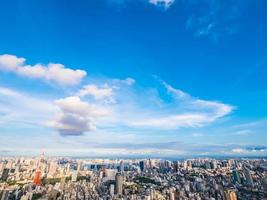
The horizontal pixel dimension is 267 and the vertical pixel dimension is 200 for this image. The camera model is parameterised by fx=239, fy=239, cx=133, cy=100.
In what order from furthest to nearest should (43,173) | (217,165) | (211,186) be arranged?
(217,165)
(43,173)
(211,186)

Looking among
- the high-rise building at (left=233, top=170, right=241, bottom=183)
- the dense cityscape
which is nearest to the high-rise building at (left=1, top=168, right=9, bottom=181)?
the dense cityscape

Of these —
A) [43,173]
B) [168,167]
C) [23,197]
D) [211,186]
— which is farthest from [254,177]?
[43,173]

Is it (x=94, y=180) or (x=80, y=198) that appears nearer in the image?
(x=80, y=198)

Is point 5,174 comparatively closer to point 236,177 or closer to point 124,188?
point 124,188

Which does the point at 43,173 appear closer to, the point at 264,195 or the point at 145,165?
the point at 145,165

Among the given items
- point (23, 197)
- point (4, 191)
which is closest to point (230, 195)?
point (23, 197)

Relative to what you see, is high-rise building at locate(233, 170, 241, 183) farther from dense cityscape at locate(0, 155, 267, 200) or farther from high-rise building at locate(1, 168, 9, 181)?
high-rise building at locate(1, 168, 9, 181)

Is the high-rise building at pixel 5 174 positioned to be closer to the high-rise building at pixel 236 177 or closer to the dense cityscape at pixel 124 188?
the dense cityscape at pixel 124 188

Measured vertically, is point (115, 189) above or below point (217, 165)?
below

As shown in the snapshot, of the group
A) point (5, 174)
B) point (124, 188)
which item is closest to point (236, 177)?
point (124, 188)

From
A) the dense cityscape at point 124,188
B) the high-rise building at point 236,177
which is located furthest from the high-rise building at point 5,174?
the high-rise building at point 236,177

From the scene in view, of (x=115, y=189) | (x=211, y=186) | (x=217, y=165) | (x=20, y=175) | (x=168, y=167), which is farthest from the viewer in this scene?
(x=168, y=167)
